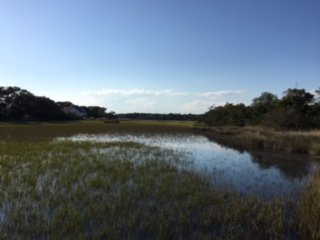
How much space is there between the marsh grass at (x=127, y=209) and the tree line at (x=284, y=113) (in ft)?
115

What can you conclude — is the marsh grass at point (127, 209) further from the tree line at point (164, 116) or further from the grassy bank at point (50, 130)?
the tree line at point (164, 116)

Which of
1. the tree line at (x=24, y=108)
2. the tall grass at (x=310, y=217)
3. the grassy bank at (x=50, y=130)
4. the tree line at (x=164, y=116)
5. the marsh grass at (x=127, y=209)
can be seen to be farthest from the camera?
the tree line at (x=164, y=116)

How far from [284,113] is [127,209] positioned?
39884 millimetres

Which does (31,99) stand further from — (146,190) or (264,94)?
(146,190)

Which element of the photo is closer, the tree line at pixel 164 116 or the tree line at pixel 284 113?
the tree line at pixel 284 113

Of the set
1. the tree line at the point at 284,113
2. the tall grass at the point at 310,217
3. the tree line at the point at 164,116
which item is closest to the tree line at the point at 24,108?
the tree line at the point at 284,113

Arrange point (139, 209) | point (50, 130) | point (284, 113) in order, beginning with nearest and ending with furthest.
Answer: point (139, 209) → point (284, 113) → point (50, 130)

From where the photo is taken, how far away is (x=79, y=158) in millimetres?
17859

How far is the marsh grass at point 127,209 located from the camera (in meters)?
6.80

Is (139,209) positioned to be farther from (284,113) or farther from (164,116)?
(164,116)

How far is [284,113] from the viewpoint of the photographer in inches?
1689

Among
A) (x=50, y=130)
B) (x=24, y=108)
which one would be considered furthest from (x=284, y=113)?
(x=24, y=108)

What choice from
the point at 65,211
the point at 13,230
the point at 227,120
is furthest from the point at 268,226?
the point at 227,120

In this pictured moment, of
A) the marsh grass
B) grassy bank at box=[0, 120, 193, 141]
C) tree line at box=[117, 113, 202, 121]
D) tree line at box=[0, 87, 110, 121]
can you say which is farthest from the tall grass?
tree line at box=[117, 113, 202, 121]
